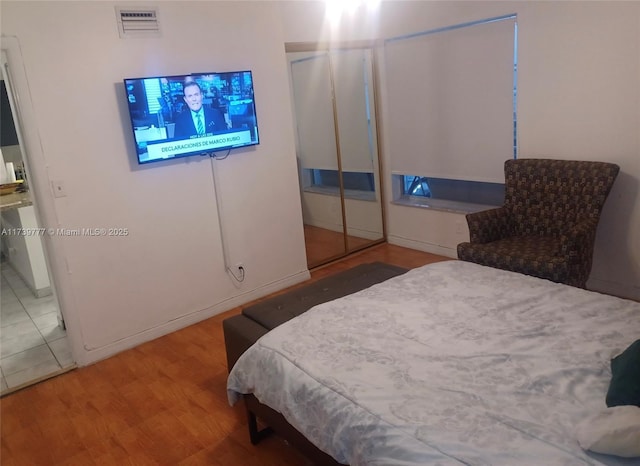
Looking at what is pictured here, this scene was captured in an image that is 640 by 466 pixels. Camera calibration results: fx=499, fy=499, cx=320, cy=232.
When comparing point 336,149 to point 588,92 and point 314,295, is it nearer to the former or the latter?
point 588,92

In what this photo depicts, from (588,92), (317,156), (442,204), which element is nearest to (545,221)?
(588,92)

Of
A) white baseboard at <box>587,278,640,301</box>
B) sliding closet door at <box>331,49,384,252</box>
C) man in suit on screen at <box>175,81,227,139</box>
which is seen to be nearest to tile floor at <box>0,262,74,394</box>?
man in suit on screen at <box>175,81,227,139</box>

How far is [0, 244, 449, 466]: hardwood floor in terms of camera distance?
2.43 meters

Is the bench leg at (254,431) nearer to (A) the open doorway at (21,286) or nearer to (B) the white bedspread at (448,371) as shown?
Result: (B) the white bedspread at (448,371)

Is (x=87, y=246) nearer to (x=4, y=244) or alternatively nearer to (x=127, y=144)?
(x=127, y=144)

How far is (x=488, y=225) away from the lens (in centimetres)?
367

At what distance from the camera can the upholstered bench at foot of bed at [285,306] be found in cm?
257

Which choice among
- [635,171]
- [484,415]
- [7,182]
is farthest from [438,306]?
[7,182]

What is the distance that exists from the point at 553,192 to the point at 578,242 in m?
0.57

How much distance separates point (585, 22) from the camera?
3.35 m

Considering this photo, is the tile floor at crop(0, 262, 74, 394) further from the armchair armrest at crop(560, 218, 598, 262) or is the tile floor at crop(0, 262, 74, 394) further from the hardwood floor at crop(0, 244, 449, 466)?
the armchair armrest at crop(560, 218, 598, 262)

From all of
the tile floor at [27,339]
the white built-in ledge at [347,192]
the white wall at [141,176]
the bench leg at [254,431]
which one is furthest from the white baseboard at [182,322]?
the bench leg at [254,431]

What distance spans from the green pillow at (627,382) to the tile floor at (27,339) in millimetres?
3195

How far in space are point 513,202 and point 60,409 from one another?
3353 millimetres
